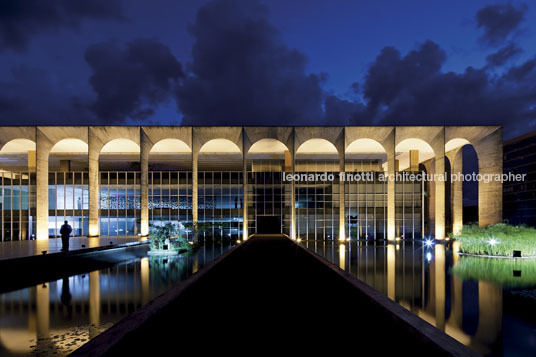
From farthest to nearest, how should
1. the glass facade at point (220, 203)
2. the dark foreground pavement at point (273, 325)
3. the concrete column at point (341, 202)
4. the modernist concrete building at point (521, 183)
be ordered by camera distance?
the modernist concrete building at point (521, 183)
the glass facade at point (220, 203)
the concrete column at point (341, 202)
the dark foreground pavement at point (273, 325)

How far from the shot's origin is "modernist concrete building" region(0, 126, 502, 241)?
89.0 feet

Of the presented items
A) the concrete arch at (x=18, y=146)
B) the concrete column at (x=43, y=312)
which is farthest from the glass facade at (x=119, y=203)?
the concrete column at (x=43, y=312)

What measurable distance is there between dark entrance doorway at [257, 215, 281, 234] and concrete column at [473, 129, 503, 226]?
17.5 metres

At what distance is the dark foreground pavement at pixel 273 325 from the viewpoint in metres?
3.72

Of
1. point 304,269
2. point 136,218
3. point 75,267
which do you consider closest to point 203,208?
point 136,218

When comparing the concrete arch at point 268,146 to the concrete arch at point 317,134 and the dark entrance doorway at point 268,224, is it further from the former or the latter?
the dark entrance doorway at point 268,224

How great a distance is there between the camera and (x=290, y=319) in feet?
15.9

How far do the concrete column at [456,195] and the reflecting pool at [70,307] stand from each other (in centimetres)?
2705

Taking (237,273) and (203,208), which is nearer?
(237,273)

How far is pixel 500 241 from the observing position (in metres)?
16.0

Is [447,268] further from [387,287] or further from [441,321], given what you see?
[441,321]

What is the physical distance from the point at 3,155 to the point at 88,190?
1114cm

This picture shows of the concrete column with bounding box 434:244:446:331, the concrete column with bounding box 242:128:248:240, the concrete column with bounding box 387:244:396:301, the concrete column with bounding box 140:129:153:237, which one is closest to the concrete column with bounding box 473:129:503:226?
the concrete column with bounding box 434:244:446:331

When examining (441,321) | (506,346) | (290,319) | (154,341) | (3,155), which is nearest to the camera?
(154,341)
